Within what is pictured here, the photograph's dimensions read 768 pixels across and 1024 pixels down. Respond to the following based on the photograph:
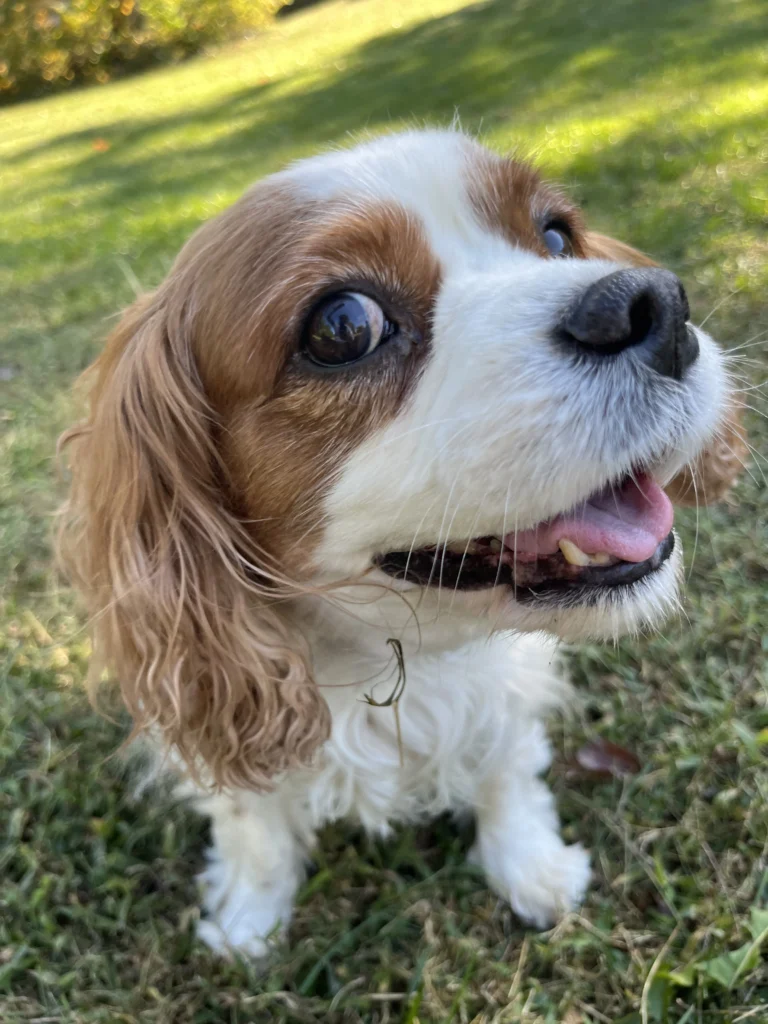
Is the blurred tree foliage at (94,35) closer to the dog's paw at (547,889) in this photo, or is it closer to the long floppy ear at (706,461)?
the long floppy ear at (706,461)

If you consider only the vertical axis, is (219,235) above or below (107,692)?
above

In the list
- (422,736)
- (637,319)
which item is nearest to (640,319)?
(637,319)

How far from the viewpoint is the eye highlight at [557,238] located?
177cm

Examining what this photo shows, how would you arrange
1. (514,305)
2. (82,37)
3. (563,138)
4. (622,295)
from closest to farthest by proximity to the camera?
1. (622,295)
2. (514,305)
3. (563,138)
4. (82,37)

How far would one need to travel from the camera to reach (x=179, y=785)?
7.16 feet

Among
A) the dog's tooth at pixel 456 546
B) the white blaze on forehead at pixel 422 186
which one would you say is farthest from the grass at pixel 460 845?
the dog's tooth at pixel 456 546

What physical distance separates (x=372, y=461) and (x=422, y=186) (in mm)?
549

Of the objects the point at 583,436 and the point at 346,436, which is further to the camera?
the point at 346,436

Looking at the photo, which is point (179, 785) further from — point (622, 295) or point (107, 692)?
point (622, 295)

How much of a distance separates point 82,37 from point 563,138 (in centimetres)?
1892

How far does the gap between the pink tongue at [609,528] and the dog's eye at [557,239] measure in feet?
2.17

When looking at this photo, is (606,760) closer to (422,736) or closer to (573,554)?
(422,736)

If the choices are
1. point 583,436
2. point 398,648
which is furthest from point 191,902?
point 583,436

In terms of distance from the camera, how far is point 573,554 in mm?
1385
